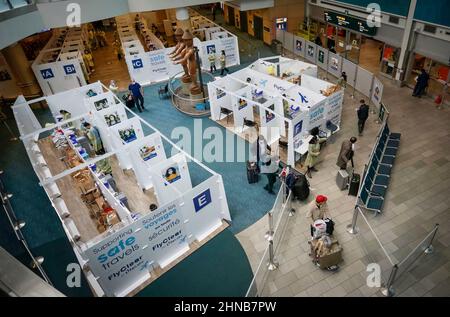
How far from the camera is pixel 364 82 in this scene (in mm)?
14188

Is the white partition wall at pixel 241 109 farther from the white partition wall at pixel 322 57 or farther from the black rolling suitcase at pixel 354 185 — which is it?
the white partition wall at pixel 322 57

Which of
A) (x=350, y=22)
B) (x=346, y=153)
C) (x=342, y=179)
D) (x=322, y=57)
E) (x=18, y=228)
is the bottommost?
(x=342, y=179)

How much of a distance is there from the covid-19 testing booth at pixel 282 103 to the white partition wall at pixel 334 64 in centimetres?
272

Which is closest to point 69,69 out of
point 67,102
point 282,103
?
point 67,102

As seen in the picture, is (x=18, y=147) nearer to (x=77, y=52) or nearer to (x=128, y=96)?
(x=128, y=96)

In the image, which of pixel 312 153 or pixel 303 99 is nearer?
pixel 312 153

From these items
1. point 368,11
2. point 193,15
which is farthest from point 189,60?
point 193,15

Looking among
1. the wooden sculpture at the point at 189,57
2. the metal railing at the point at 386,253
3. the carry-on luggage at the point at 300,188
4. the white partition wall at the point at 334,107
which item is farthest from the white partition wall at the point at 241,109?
the metal railing at the point at 386,253

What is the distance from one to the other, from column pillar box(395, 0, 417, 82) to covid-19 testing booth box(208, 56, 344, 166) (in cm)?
426

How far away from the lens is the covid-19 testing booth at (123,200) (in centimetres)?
712

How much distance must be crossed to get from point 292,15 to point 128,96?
1240 cm

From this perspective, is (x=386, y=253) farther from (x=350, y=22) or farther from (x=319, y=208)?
(x=350, y=22)

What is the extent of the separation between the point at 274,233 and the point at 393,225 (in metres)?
3.47

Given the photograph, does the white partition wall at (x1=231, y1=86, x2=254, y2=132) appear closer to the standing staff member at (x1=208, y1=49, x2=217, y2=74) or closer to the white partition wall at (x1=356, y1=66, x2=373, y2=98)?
the white partition wall at (x1=356, y1=66, x2=373, y2=98)
